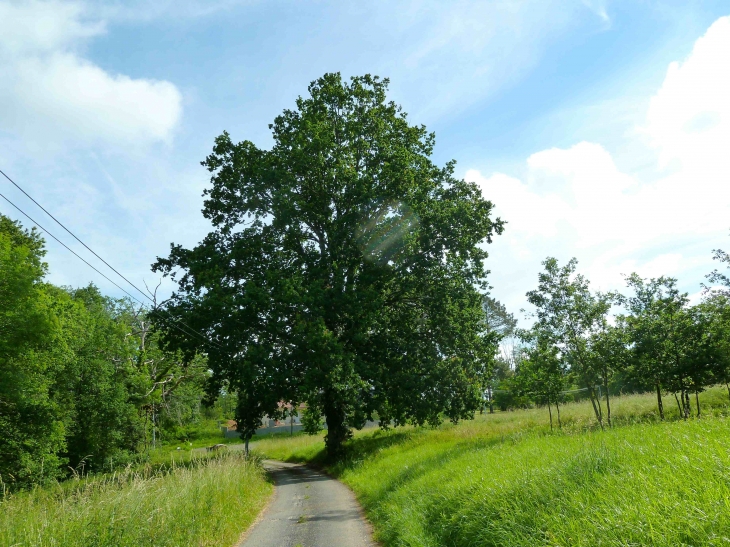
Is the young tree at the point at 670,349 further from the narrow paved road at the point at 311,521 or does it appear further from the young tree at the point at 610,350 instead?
the narrow paved road at the point at 311,521

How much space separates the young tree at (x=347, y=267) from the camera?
22.4 meters

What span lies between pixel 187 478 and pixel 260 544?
3265mm

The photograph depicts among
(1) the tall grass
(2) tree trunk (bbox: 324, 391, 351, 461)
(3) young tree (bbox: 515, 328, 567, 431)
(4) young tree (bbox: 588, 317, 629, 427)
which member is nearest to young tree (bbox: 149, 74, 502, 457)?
(2) tree trunk (bbox: 324, 391, 351, 461)

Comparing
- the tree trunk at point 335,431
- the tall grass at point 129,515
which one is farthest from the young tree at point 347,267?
the tall grass at point 129,515

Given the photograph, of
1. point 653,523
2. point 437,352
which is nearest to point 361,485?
point 437,352

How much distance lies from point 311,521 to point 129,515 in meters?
5.34

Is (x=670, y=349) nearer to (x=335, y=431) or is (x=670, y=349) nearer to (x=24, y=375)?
(x=335, y=431)

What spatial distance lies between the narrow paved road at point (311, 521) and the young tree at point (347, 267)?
4.41m

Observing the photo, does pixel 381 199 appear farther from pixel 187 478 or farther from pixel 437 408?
pixel 187 478

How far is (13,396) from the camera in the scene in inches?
902

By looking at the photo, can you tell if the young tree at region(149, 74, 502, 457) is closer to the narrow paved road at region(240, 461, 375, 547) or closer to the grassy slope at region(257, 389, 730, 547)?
the narrow paved road at region(240, 461, 375, 547)

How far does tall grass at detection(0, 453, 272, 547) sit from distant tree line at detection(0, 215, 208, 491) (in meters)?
5.08

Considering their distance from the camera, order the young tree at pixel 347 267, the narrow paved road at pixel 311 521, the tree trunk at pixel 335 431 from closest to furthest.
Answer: the narrow paved road at pixel 311 521 < the young tree at pixel 347 267 < the tree trunk at pixel 335 431

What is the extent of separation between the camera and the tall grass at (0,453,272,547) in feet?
24.0
